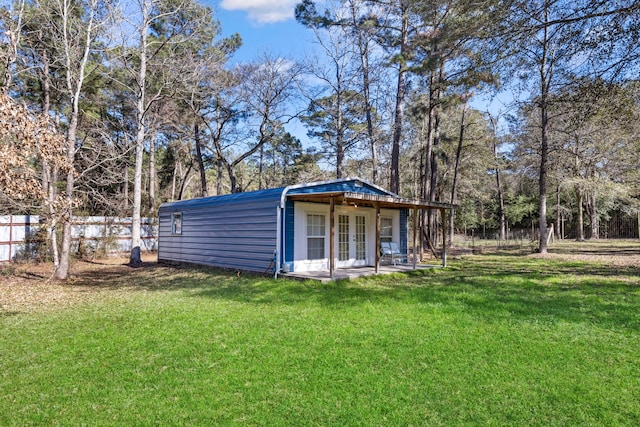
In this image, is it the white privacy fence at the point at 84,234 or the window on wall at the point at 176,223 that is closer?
the white privacy fence at the point at 84,234

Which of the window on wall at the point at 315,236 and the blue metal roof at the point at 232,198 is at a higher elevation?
the blue metal roof at the point at 232,198

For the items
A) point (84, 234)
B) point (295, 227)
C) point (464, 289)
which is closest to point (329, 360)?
point (464, 289)

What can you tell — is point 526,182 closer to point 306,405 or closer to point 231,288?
→ point 231,288

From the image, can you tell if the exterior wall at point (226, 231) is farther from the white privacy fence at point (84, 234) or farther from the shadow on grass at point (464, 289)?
the white privacy fence at point (84, 234)

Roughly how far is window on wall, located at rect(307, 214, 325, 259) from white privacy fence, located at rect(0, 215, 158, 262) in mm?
8272

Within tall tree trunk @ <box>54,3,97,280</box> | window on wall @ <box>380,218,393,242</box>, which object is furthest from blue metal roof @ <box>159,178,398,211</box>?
tall tree trunk @ <box>54,3,97,280</box>

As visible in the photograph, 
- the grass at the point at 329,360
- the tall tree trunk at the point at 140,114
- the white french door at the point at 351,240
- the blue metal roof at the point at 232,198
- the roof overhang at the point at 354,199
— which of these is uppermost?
the tall tree trunk at the point at 140,114

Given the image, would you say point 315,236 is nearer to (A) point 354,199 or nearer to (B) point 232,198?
(A) point 354,199

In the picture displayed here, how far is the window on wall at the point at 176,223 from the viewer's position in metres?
12.7

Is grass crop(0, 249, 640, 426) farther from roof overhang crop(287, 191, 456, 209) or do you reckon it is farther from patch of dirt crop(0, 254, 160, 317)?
roof overhang crop(287, 191, 456, 209)

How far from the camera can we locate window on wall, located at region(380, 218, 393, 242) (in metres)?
11.6

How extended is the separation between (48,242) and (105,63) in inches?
248

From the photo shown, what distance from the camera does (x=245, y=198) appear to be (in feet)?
32.4

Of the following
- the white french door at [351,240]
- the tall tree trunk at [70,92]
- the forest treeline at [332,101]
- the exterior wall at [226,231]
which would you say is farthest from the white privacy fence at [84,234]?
the white french door at [351,240]
